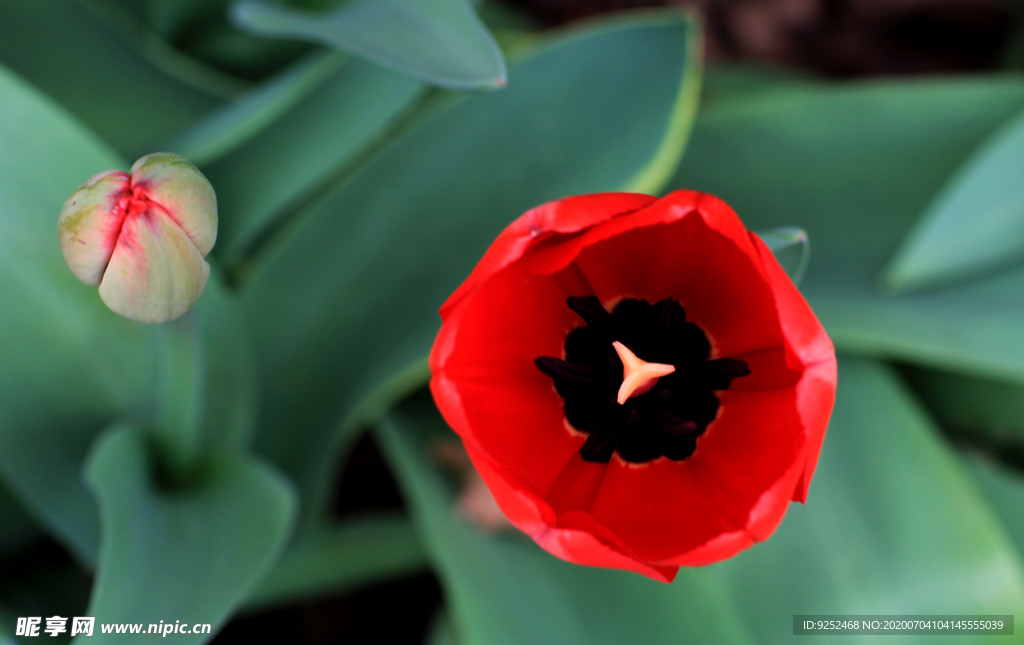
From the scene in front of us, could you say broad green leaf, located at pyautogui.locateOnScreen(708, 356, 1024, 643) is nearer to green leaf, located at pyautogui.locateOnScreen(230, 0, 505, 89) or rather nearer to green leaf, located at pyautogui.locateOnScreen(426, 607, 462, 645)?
green leaf, located at pyautogui.locateOnScreen(426, 607, 462, 645)

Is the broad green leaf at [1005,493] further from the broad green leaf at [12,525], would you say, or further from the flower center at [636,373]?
the broad green leaf at [12,525]

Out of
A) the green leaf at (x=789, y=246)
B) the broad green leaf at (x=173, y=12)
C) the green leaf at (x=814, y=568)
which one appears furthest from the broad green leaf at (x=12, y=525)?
the green leaf at (x=789, y=246)

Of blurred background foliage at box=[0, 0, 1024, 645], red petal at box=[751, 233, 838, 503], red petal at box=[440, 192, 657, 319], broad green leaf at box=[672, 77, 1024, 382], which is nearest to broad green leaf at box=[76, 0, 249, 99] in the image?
blurred background foliage at box=[0, 0, 1024, 645]

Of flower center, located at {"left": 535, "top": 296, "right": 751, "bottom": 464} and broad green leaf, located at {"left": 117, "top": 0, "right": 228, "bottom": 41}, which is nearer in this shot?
flower center, located at {"left": 535, "top": 296, "right": 751, "bottom": 464}

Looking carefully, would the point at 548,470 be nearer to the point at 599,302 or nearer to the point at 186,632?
the point at 599,302

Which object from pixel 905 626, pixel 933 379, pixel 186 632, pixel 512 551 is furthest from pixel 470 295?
pixel 933 379
